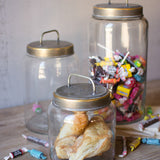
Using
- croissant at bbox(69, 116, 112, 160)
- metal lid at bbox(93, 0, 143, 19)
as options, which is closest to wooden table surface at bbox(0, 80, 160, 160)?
croissant at bbox(69, 116, 112, 160)

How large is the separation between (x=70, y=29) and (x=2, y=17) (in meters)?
0.32

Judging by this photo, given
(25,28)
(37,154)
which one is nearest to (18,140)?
(37,154)

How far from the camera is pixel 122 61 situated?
121cm

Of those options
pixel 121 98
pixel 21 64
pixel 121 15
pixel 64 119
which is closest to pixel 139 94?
pixel 121 98

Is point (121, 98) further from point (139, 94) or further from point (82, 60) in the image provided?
point (82, 60)

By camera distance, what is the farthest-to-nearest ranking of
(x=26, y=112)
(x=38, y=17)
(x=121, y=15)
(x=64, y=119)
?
(x=38, y=17) < (x=26, y=112) < (x=121, y=15) < (x=64, y=119)

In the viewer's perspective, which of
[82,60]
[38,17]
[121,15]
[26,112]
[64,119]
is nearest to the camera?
[64,119]

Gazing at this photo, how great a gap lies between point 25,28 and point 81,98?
0.66 m

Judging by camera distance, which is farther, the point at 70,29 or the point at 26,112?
the point at 70,29

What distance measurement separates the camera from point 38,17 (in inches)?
57.3

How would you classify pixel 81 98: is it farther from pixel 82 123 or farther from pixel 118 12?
pixel 118 12

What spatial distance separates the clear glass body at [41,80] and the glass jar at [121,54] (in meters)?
0.10

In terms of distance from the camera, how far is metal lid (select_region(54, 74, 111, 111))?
0.88 meters

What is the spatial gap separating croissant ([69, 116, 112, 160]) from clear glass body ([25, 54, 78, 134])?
30 cm
